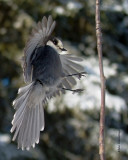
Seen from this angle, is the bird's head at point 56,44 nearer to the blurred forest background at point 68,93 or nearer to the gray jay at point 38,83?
the gray jay at point 38,83

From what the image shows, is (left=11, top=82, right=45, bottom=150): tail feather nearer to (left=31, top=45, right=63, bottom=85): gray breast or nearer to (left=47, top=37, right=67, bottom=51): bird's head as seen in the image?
(left=31, top=45, right=63, bottom=85): gray breast

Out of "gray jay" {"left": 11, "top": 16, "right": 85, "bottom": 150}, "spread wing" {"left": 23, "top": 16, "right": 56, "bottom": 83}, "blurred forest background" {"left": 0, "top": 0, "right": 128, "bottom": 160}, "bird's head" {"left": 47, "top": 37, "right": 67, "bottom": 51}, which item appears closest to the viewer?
"spread wing" {"left": 23, "top": 16, "right": 56, "bottom": 83}

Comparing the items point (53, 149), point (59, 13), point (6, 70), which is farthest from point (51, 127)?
point (59, 13)

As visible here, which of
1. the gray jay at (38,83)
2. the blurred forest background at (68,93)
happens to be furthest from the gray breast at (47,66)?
the blurred forest background at (68,93)

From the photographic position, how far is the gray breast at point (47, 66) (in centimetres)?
157

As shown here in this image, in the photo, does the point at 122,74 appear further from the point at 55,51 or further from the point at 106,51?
the point at 55,51

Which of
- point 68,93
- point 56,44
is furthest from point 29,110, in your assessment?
point 68,93

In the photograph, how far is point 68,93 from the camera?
4.31m

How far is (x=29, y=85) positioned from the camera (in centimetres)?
156

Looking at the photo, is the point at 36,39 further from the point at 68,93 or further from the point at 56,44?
the point at 68,93

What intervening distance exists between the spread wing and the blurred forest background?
261cm

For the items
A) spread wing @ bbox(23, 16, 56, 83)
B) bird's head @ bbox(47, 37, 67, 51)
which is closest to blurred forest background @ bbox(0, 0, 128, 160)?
bird's head @ bbox(47, 37, 67, 51)

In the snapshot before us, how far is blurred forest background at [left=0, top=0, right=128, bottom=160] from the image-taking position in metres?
4.30

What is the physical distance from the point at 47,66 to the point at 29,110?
17 cm
